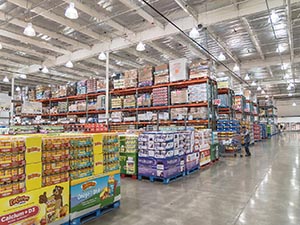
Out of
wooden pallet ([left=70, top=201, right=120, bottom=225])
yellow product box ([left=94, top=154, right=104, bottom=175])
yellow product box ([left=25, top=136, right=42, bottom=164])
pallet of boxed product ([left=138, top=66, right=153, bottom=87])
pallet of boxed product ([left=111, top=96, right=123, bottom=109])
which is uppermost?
pallet of boxed product ([left=138, top=66, right=153, bottom=87])

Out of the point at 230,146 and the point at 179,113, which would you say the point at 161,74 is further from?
the point at 230,146

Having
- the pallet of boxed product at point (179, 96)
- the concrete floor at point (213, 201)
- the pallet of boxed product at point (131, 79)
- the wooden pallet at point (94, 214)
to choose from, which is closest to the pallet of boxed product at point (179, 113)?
the pallet of boxed product at point (179, 96)

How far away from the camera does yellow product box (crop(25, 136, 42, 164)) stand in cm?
303

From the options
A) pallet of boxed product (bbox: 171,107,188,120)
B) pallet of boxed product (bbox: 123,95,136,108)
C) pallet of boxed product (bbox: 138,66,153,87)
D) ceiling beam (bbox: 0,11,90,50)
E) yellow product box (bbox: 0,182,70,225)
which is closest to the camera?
yellow product box (bbox: 0,182,70,225)

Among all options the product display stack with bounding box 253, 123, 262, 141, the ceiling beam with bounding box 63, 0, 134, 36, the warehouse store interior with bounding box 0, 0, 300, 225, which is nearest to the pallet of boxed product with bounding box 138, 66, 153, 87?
the warehouse store interior with bounding box 0, 0, 300, 225

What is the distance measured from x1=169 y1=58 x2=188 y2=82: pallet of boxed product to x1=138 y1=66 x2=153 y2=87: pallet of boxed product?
1.02 metres

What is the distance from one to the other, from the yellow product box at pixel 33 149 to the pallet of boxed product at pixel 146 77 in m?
7.55

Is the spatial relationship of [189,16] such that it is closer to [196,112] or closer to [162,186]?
[196,112]

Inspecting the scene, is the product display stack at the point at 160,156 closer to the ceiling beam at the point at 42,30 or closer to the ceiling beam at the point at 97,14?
the ceiling beam at the point at 97,14

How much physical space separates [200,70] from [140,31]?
3.63 m

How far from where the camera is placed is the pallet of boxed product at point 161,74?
9992 millimetres

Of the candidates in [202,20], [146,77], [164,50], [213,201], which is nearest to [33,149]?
[213,201]

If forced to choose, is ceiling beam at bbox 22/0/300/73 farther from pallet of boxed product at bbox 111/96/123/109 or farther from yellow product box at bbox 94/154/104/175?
yellow product box at bbox 94/154/104/175

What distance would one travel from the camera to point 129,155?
6.73 m
